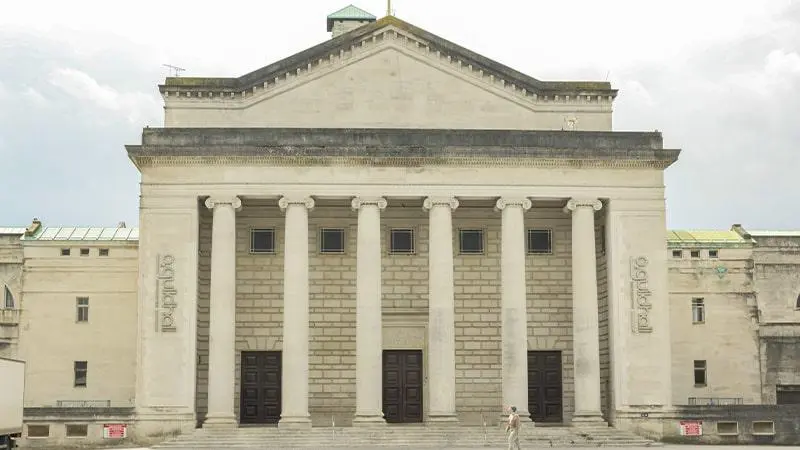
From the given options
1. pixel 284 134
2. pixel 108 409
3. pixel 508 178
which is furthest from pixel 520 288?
pixel 108 409

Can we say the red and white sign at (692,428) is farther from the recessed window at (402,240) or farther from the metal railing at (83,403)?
the metal railing at (83,403)

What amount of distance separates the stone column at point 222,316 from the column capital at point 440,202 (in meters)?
7.49

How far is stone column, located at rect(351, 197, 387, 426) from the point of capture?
4444cm

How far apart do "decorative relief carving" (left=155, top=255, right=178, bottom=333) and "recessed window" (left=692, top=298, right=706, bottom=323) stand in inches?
935

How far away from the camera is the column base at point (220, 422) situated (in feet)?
143

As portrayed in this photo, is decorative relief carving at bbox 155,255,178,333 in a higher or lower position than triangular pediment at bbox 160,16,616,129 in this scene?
lower

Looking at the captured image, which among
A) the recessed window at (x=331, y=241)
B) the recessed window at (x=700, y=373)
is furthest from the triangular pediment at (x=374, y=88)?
the recessed window at (x=700, y=373)

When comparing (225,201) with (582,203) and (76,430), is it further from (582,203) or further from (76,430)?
(582,203)

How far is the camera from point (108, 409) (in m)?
43.8

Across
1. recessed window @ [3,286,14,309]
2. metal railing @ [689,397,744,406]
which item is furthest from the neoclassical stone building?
recessed window @ [3,286,14,309]

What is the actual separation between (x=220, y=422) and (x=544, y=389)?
1416cm

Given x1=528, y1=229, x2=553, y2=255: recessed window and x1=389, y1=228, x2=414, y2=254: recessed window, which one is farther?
x1=528, y1=229, x2=553, y2=255: recessed window

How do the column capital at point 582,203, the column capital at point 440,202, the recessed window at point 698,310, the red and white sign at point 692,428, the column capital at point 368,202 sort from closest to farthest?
1. the red and white sign at point 692,428
2. the column capital at point 368,202
3. the column capital at point 440,202
4. the column capital at point 582,203
5. the recessed window at point 698,310

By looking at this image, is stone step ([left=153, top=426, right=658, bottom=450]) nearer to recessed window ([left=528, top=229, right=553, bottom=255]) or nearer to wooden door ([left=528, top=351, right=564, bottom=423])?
wooden door ([left=528, top=351, right=564, bottom=423])
